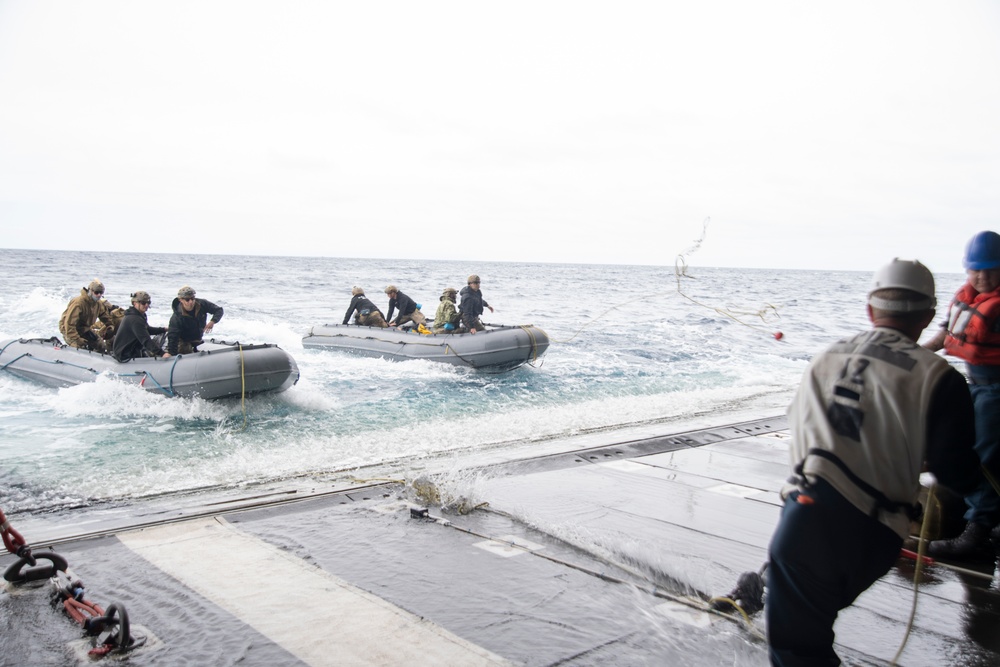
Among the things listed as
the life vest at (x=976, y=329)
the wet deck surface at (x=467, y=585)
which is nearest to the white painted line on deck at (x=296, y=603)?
the wet deck surface at (x=467, y=585)

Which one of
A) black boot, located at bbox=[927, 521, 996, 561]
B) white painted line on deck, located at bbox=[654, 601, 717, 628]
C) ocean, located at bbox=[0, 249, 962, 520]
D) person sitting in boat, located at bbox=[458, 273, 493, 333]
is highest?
person sitting in boat, located at bbox=[458, 273, 493, 333]

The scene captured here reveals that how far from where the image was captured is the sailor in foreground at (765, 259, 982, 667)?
6.82ft

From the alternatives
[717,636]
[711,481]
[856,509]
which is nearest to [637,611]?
[717,636]

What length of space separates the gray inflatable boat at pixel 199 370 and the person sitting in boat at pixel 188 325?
29 centimetres

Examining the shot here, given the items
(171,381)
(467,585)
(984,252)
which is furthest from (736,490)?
(171,381)

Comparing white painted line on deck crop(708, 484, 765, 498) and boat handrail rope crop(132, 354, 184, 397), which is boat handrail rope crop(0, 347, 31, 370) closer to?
boat handrail rope crop(132, 354, 184, 397)

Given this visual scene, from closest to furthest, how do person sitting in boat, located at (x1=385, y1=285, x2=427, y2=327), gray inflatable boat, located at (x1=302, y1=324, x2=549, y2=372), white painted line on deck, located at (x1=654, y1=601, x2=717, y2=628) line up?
white painted line on deck, located at (x1=654, y1=601, x2=717, y2=628) < gray inflatable boat, located at (x1=302, y1=324, x2=549, y2=372) < person sitting in boat, located at (x1=385, y1=285, x2=427, y2=327)

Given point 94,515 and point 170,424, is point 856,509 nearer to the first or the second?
point 94,515

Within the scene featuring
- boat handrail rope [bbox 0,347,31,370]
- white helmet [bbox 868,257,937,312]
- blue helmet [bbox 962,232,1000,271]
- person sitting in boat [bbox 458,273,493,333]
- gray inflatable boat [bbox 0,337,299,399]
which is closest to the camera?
white helmet [bbox 868,257,937,312]

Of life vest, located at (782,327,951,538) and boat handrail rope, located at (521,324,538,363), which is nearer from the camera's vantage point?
life vest, located at (782,327,951,538)

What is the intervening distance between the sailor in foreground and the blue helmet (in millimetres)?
1868

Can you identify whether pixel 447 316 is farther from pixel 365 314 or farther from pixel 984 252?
pixel 984 252

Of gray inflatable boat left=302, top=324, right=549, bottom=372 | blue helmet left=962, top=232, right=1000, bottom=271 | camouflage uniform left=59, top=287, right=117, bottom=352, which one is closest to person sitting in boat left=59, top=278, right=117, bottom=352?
camouflage uniform left=59, top=287, right=117, bottom=352

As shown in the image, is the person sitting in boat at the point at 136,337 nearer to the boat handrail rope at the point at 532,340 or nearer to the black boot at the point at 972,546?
the boat handrail rope at the point at 532,340
